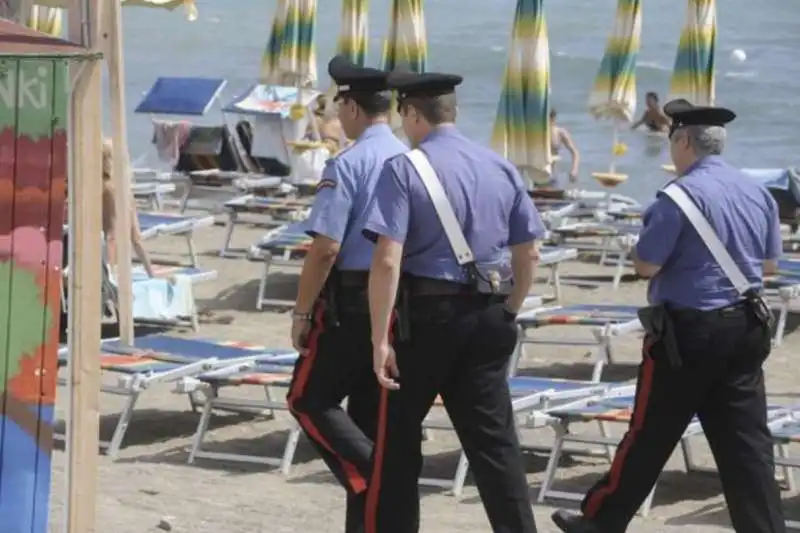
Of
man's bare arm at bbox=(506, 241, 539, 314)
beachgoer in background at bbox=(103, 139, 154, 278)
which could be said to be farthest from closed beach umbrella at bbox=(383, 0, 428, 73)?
man's bare arm at bbox=(506, 241, 539, 314)

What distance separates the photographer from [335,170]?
614cm

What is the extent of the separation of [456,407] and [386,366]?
28 centimetres

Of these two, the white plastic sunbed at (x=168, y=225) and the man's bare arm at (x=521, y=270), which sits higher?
the man's bare arm at (x=521, y=270)

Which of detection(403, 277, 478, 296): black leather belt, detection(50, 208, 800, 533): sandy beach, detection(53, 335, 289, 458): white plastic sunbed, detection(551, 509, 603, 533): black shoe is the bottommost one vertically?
detection(50, 208, 800, 533): sandy beach

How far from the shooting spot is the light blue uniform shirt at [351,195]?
6.07 metres

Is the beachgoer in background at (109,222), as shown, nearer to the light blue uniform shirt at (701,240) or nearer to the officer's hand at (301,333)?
the officer's hand at (301,333)

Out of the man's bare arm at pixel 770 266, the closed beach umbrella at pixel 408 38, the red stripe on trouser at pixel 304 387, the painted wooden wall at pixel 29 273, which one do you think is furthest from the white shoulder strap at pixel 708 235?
the closed beach umbrella at pixel 408 38

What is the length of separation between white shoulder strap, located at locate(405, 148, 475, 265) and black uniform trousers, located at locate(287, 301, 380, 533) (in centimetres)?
68

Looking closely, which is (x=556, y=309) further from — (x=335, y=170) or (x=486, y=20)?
(x=486, y=20)

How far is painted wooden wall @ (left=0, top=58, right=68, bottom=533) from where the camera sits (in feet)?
15.6

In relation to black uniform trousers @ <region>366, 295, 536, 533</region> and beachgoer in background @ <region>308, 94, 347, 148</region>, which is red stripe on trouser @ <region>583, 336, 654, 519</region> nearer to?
black uniform trousers @ <region>366, 295, 536, 533</region>

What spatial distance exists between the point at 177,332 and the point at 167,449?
336cm

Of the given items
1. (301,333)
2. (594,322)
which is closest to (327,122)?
(594,322)

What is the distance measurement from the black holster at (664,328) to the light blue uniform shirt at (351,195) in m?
0.92
